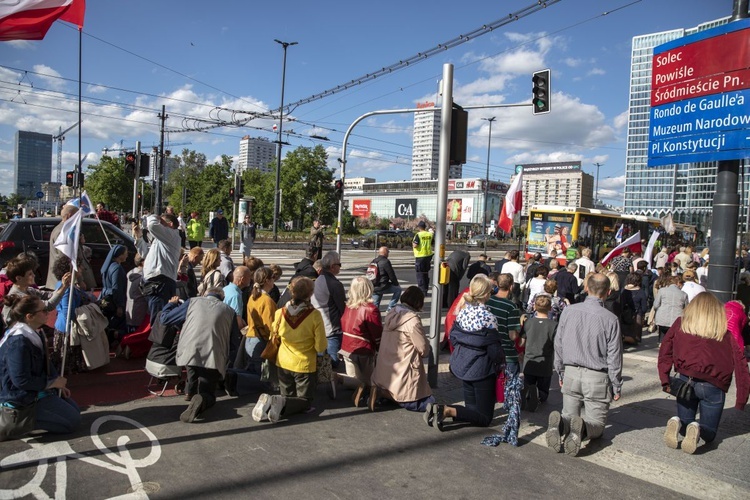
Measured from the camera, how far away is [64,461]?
4.44 metres

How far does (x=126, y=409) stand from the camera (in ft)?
18.8

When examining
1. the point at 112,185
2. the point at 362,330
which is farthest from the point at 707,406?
the point at 112,185

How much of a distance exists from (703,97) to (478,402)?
5.76 metres

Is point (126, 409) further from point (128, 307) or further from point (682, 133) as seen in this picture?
point (682, 133)

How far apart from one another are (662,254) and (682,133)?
9.43m

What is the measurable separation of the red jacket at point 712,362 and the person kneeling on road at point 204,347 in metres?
4.23

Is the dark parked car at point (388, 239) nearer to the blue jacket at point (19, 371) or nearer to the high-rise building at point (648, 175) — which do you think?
the blue jacket at point (19, 371)

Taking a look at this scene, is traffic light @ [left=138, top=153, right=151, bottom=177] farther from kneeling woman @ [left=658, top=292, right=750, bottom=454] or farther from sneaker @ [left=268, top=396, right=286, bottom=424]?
kneeling woman @ [left=658, top=292, right=750, bottom=454]

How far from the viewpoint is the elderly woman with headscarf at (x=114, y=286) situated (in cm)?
771

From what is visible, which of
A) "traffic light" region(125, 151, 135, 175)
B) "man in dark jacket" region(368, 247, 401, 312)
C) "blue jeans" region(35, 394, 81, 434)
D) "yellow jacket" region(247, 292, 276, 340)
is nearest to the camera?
"blue jeans" region(35, 394, 81, 434)

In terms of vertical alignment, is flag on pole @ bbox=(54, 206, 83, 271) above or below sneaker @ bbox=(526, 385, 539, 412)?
above

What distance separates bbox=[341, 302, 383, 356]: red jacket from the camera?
20.6ft

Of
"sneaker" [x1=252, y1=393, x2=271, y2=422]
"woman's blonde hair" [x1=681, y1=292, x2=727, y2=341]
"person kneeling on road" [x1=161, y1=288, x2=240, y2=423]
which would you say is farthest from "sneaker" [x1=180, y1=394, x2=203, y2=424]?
"woman's blonde hair" [x1=681, y1=292, x2=727, y2=341]

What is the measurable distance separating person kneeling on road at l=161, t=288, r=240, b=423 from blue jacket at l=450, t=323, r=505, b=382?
229 centimetres
